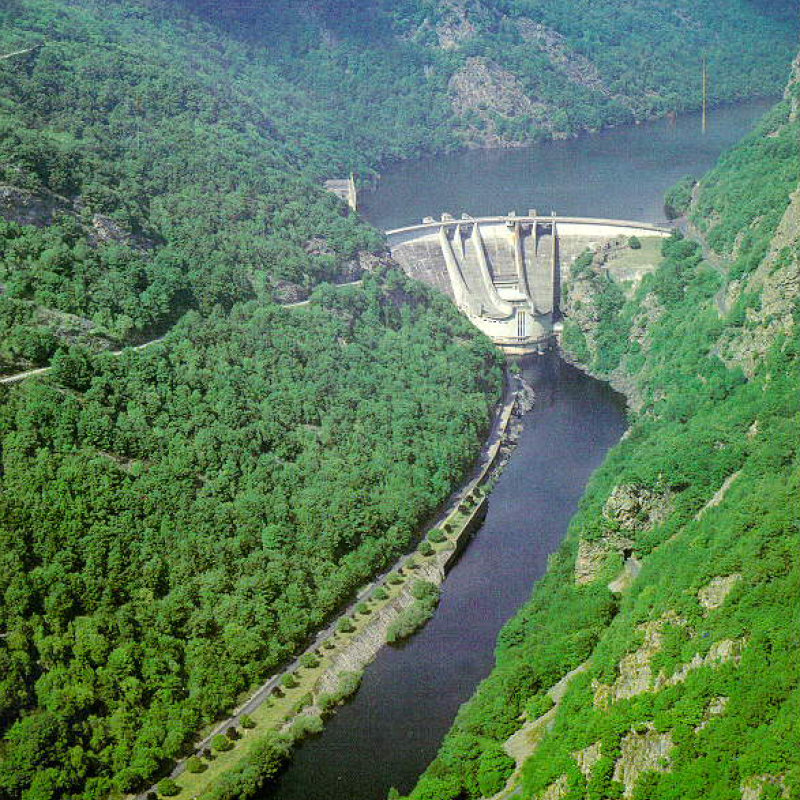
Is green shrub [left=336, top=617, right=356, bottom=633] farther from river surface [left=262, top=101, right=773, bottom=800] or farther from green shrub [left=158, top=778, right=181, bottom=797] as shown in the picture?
green shrub [left=158, top=778, right=181, bottom=797]

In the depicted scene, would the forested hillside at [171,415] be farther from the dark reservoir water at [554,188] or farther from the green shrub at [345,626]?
the dark reservoir water at [554,188]

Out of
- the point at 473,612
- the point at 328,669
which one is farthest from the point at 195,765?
the point at 473,612

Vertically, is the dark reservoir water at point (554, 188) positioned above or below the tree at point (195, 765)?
above

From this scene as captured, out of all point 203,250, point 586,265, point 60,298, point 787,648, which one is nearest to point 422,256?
point 586,265

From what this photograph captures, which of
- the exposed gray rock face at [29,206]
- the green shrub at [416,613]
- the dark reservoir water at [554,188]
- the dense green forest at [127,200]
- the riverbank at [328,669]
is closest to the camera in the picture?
the riverbank at [328,669]

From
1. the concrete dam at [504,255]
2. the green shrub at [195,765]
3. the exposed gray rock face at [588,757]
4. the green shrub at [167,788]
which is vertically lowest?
the green shrub at [167,788]

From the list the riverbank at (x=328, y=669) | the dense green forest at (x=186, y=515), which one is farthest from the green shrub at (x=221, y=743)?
the dense green forest at (x=186, y=515)

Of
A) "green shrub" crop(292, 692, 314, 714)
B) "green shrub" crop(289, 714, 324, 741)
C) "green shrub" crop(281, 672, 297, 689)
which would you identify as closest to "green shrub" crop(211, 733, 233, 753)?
"green shrub" crop(289, 714, 324, 741)

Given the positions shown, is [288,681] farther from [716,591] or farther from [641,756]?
[716,591]
